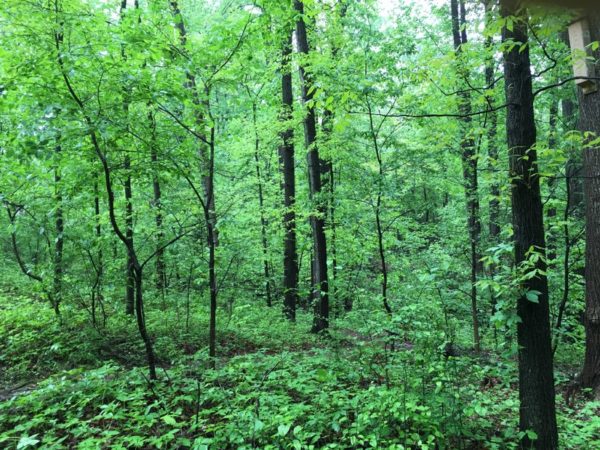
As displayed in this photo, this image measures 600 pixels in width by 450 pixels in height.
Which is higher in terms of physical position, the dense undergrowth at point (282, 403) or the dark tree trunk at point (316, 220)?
the dark tree trunk at point (316, 220)

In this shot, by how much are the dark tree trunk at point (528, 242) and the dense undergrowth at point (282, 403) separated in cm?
40

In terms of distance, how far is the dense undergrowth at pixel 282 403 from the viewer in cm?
364

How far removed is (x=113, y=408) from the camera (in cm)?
426

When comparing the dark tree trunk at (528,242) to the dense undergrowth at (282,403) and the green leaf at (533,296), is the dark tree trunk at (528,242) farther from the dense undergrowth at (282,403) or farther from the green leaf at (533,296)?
the dense undergrowth at (282,403)

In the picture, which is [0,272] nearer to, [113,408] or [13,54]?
[13,54]

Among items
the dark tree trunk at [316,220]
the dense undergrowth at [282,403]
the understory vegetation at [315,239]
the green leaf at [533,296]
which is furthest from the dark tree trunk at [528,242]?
the dark tree trunk at [316,220]

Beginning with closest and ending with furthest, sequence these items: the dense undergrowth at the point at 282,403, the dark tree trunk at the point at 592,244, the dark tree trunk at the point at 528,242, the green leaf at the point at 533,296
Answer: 1. the green leaf at the point at 533,296
2. the dark tree trunk at the point at 528,242
3. the dense undergrowth at the point at 282,403
4. the dark tree trunk at the point at 592,244

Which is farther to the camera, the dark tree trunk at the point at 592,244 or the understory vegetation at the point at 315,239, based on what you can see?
the dark tree trunk at the point at 592,244

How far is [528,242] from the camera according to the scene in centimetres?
345

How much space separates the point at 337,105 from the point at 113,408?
14.2 ft

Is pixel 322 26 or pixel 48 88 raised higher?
pixel 322 26

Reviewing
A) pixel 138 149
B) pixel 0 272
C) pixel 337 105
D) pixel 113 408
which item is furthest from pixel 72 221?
pixel 0 272

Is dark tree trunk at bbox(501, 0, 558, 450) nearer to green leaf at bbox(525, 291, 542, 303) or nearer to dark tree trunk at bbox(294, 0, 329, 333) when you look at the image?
green leaf at bbox(525, 291, 542, 303)

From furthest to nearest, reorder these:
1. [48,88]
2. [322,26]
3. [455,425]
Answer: [322,26] → [48,88] → [455,425]
